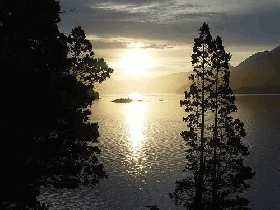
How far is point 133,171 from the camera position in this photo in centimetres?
7731

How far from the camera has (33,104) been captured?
17.8 meters

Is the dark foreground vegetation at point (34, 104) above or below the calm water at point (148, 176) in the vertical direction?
above

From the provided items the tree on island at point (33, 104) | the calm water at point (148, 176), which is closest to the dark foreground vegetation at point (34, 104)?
the tree on island at point (33, 104)

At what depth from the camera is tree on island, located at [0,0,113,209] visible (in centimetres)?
1731

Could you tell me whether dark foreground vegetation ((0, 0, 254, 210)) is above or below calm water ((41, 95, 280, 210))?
above

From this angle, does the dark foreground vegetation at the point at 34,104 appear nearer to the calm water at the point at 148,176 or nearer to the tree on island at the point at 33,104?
the tree on island at the point at 33,104

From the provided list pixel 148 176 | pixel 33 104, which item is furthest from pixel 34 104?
pixel 148 176

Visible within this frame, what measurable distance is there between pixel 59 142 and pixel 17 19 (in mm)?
7264

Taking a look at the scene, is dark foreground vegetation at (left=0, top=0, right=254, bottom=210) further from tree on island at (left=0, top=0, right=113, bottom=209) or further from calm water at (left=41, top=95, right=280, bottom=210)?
calm water at (left=41, top=95, right=280, bottom=210)

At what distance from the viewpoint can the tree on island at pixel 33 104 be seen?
17312 mm

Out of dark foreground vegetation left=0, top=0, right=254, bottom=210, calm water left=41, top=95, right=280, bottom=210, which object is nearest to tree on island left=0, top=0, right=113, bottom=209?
dark foreground vegetation left=0, top=0, right=254, bottom=210

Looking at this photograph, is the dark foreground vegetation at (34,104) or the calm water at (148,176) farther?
the calm water at (148,176)

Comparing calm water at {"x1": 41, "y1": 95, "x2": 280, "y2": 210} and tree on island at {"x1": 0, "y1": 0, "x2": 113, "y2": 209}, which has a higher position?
tree on island at {"x1": 0, "y1": 0, "x2": 113, "y2": 209}

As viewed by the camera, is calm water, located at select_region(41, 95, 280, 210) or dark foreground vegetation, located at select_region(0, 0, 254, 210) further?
calm water, located at select_region(41, 95, 280, 210)
